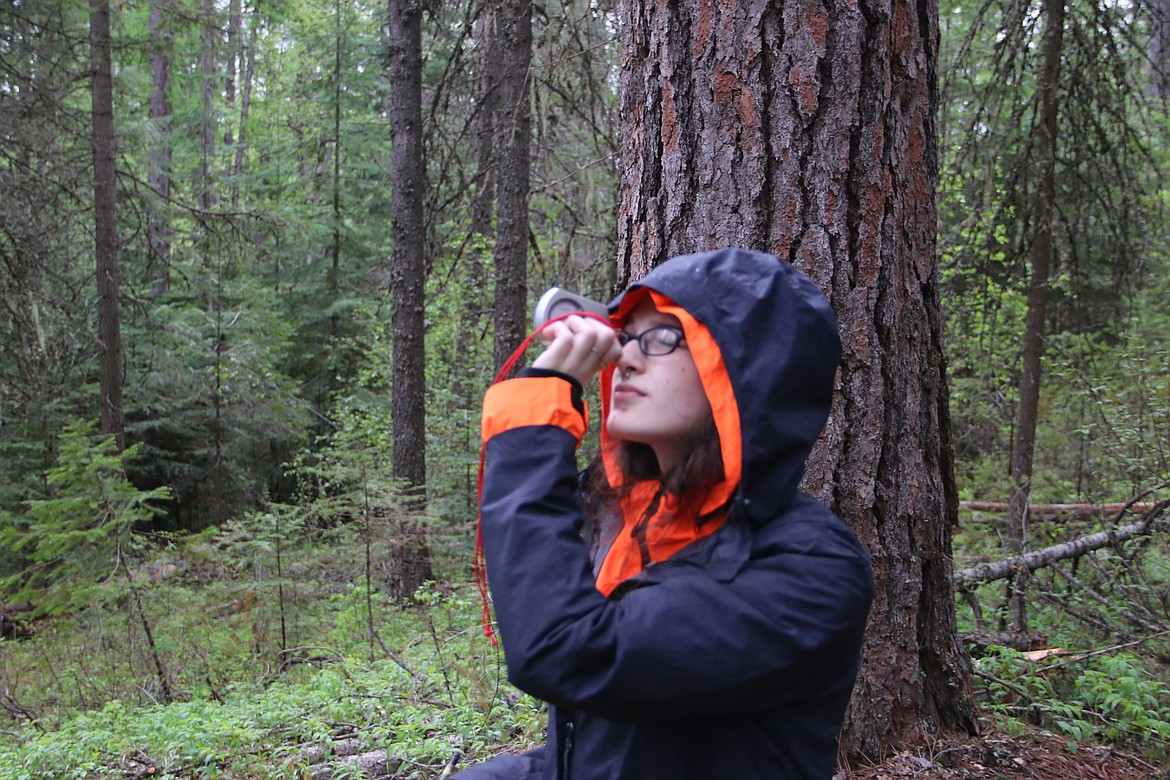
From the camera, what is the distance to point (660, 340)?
1803 millimetres

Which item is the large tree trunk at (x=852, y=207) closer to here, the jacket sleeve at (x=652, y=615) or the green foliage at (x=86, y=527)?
the jacket sleeve at (x=652, y=615)

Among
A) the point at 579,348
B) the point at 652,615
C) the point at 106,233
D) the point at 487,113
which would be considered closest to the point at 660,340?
the point at 579,348

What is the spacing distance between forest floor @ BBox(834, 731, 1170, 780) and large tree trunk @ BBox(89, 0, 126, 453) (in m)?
14.0

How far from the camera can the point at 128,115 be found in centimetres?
1988

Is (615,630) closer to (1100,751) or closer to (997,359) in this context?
(1100,751)

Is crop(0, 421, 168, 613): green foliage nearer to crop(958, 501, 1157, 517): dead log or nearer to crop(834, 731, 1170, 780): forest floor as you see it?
crop(834, 731, 1170, 780): forest floor

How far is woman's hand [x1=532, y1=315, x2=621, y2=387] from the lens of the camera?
1.71m

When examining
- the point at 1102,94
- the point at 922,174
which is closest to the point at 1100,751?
the point at 922,174

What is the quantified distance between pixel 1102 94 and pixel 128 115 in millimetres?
19861

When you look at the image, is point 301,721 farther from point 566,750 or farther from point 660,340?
point 660,340

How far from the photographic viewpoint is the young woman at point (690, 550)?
5.00ft

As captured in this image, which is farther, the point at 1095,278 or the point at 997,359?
the point at 1095,278

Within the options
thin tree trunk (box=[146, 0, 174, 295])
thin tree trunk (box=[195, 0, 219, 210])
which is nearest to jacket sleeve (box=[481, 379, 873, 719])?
thin tree trunk (box=[146, 0, 174, 295])

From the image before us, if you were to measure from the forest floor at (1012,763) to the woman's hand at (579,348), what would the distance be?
1.97 metres
